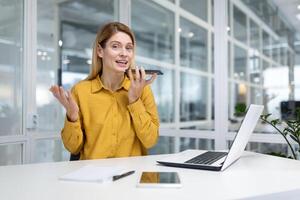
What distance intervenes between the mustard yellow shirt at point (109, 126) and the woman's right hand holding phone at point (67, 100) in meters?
0.04

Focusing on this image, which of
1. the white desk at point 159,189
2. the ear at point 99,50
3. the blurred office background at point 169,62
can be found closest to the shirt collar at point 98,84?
the ear at point 99,50

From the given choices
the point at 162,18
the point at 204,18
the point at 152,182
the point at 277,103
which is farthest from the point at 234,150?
the point at 162,18

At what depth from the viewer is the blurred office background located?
2.21m

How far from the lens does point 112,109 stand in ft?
5.47

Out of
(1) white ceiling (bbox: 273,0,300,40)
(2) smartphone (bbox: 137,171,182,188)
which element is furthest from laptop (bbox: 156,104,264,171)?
(1) white ceiling (bbox: 273,0,300,40)

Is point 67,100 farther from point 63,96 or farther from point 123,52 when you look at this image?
point 123,52

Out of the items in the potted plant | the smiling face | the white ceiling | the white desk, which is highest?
the white ceiling

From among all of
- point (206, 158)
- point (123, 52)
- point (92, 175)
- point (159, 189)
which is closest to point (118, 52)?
point (123, 52)

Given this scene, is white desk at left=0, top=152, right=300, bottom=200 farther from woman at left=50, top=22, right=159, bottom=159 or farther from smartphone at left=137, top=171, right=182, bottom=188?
woman at left=50, top=22, right=159, bottom=159

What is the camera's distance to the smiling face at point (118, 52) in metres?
1.70

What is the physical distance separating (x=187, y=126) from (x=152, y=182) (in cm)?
189

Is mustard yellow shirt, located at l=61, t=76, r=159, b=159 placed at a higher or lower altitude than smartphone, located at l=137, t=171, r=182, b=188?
higher

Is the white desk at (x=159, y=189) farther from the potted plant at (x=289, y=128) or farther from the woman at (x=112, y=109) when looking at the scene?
the potted plant at (x=289, y=128)

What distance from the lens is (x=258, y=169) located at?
114 cm
